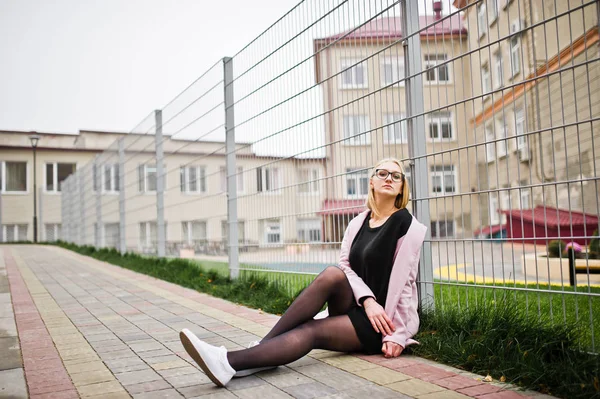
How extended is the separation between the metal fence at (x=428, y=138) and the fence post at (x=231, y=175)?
0.07 ft

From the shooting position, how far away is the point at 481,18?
11.8ft

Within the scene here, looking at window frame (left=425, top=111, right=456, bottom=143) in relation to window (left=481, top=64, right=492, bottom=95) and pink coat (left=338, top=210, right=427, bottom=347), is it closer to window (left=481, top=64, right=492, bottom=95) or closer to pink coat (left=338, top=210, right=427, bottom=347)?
window (left=481, top=64, right=492, bottom=95)

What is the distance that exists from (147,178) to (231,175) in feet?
14.6

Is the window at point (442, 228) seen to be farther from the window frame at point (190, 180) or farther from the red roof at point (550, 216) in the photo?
the window frame at point (190, 180)

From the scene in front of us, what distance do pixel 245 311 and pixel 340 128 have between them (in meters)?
2.05

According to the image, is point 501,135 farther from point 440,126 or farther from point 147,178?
point 147,178

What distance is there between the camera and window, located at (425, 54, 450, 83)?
388 cm

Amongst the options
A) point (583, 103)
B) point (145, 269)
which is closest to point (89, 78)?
point (145, 269)

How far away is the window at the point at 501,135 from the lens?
11.1ft

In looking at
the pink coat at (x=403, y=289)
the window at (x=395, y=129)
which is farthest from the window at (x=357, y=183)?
the pink coat at (x=403, y=289)

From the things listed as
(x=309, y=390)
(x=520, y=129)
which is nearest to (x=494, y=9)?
(x=520, y=129)

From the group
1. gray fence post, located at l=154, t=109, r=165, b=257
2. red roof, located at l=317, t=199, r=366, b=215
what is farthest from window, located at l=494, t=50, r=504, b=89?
gray fence post, located at l=154, t=109, r=165, b=257

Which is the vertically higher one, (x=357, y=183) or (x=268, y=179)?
(x=268, y=179)

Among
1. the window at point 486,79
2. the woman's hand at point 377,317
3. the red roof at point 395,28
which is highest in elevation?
the red roof at point 395,28
